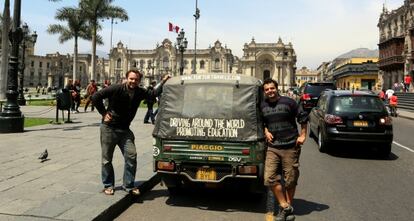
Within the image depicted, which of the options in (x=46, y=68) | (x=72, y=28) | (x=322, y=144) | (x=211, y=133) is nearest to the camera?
(x=211, y=133)

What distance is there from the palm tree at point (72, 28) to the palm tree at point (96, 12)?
162cm

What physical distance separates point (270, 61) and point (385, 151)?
12797 centimetres

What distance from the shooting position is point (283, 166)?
530cm

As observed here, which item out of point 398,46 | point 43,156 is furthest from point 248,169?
point 398,46

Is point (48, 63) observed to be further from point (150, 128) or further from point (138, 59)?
point (150, 128)

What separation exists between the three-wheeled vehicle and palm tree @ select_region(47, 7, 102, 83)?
1645 inches

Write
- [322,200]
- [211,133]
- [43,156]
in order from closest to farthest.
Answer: [211,133] → [322,200] → [43,156]

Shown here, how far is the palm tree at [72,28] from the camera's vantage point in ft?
150

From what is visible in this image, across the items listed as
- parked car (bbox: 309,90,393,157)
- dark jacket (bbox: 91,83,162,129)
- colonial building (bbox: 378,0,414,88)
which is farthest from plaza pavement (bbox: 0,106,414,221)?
colonial building (bbox: 378,0,414,88)

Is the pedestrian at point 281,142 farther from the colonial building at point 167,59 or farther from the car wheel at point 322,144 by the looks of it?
the colonial building at point 167,59

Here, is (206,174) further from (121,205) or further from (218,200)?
(121,205)

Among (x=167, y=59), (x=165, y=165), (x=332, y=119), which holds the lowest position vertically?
(x=165, y=165)

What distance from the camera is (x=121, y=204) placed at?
5711 mm

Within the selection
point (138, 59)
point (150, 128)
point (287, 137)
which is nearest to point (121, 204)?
point (287, 137)
